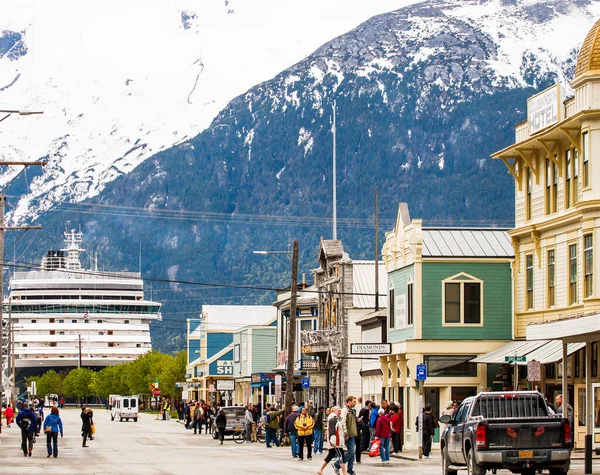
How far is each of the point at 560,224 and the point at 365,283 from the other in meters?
28.6

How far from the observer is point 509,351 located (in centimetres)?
4906

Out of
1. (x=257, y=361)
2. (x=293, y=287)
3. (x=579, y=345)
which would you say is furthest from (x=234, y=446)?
(x=257, y=361)

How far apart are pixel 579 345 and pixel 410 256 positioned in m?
12.4

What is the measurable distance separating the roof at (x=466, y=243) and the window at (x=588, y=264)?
923 centimetres

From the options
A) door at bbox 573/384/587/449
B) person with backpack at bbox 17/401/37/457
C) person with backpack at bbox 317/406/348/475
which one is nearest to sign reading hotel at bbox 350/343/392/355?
door at bbox 573/384/587/449

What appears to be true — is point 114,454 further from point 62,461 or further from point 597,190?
point 597,190

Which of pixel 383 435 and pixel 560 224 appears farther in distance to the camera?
pixel 560 224

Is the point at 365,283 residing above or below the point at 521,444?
above

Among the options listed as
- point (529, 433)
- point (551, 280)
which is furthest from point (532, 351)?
point (529, 433)

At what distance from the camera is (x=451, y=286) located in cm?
5291

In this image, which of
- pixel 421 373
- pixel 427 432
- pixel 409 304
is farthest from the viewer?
pixel 409 304

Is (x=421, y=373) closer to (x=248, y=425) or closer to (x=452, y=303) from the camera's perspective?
(x=452, y=303)

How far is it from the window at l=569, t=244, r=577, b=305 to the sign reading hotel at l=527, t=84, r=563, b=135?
4.11m

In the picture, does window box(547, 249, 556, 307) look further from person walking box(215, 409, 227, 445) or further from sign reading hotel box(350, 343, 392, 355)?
person walking box(215, 409, 227, 445)
